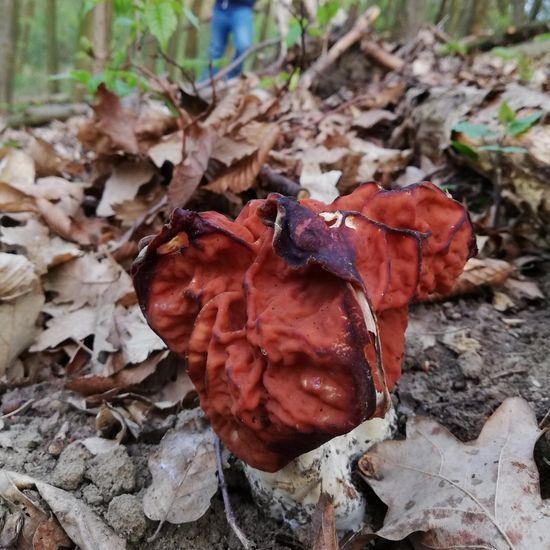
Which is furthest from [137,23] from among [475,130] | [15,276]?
[475,130]

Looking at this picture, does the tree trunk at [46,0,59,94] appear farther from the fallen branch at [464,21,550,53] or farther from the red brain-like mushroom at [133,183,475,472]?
the red brain-like mushroom at [133,183,475,472]

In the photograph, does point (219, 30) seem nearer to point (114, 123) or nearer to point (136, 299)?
point (114, 123)

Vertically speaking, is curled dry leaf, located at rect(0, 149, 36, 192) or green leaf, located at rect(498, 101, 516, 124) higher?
green leaf, located at rect(498, 101, 516, 124)

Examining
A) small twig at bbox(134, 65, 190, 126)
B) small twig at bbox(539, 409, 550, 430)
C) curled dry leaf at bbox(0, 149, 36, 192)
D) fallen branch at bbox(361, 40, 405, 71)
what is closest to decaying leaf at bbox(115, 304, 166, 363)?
small twig at bbox(134, 65, 190, 126)

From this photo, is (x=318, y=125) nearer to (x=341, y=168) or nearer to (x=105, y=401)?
(x=341, y=168)

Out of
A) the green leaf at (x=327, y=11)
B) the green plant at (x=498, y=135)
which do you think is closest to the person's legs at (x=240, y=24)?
the green leaf at (x=327, y=11)

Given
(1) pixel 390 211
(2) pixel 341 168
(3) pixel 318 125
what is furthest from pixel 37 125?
(1) pixel 390 211
